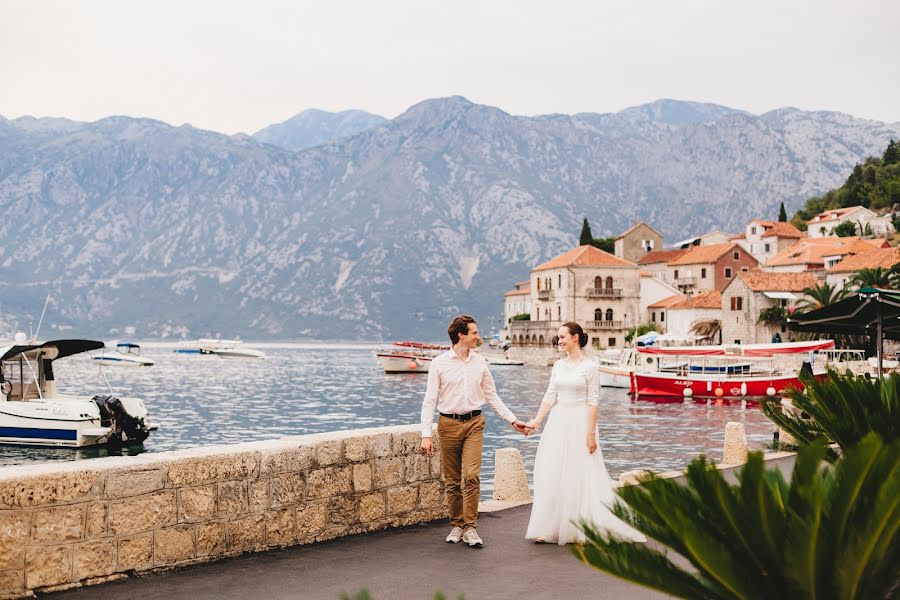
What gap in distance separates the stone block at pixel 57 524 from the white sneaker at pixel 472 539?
3.21 meters

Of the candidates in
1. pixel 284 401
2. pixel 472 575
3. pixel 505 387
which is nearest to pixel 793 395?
pixel 472 575

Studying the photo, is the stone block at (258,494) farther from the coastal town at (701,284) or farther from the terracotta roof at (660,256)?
the terracotta roof at (660,256)

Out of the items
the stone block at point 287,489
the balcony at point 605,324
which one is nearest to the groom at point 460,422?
the stone block at point 287,489

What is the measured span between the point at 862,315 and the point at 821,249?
76.1 meters

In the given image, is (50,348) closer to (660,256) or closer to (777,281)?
(777,281)

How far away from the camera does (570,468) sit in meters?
8.35

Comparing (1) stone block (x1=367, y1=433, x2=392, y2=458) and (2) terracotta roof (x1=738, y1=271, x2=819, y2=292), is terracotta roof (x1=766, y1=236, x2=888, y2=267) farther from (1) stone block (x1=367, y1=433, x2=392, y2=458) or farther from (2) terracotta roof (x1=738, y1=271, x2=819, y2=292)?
(1) stone block (x1=367, y1=433, x2=392, y2=458)

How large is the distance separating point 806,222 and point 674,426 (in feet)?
272

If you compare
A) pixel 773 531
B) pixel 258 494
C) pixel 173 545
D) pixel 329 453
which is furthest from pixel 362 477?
pixel 773 531

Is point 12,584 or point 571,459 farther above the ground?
point 571,459

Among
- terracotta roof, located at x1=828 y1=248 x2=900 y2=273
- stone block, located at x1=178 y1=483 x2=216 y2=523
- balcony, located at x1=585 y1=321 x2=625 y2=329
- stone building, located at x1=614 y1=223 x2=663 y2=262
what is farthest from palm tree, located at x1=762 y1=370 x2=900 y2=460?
stone building, located at x1=614 y1=223 x2=663 y2=262

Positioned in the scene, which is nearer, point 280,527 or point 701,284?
point 280,527

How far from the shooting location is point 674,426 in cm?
4006

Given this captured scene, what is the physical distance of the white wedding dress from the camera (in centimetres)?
821
